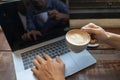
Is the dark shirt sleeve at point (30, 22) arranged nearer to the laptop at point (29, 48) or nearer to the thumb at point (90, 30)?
the laptop at point (29, 48)

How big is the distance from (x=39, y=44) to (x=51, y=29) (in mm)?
88

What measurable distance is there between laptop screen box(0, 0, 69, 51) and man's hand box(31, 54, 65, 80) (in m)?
0.10

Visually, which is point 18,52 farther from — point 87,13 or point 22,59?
point 87,13

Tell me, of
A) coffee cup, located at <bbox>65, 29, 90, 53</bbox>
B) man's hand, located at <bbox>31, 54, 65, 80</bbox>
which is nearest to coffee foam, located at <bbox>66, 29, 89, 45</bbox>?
coffee cup, located at <bbox>65, 29, 90, 53</bbox>

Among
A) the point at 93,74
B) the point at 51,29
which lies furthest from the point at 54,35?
the point at 93,74

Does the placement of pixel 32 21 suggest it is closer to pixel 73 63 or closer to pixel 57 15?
pixel 57 15

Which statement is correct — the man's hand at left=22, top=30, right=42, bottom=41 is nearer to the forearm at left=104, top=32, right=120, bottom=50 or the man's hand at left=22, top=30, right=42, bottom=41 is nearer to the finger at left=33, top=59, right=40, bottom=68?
the finger at left=33, top=59, right=40, bottom=68

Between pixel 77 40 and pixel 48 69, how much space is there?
0.16 m

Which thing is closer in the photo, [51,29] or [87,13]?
[51,29]

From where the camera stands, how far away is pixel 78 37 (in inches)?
31.4

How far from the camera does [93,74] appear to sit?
823mm

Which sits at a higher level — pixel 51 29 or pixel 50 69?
pixel 51 29

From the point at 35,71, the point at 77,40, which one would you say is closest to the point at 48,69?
the point at 35,71

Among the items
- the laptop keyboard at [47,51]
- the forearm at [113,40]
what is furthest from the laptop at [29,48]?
the forearm at [113,40]
